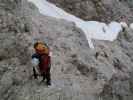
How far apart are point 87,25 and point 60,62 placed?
225 inches

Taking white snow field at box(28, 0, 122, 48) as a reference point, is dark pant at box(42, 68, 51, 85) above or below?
below

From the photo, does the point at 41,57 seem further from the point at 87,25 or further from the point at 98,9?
the point at 98,9

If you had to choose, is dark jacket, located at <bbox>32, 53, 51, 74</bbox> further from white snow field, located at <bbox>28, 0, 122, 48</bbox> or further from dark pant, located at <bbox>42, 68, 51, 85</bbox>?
white snow field, located at <bbox>28, 0, 122, 48</bbox>

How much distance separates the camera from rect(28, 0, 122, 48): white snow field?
16094mm

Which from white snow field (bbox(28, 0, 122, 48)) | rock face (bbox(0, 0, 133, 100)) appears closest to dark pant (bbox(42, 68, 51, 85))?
rock face (bbox(0, 0, 133, 100))

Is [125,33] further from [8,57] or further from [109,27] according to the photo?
[8,57]

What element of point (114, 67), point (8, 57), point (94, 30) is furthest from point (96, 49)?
point (8, 57)

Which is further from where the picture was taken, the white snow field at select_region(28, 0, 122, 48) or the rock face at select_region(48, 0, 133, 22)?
the rock face at select_region(48, 0, 133, 22)

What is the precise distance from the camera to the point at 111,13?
19.6 meters

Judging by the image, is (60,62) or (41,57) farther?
(60,62)

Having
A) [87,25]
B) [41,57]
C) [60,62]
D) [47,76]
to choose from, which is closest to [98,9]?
[87,25]

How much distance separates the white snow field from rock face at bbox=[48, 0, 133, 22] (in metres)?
0.78

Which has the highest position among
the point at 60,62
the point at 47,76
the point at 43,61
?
the point at 43,61

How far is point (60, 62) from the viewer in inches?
463
